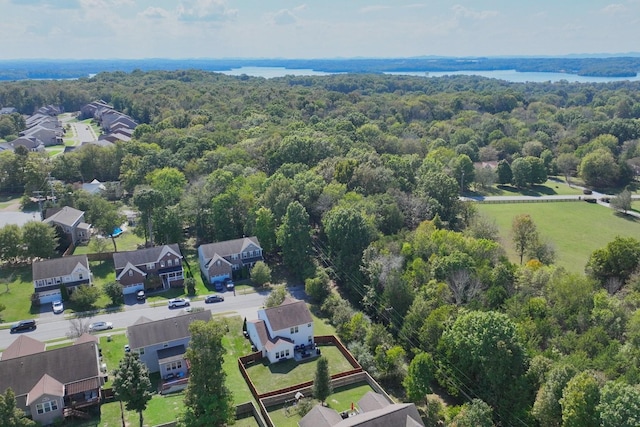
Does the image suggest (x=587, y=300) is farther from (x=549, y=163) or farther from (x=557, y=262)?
(x=549, y=163)

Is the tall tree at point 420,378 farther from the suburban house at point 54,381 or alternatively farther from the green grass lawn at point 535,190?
the green grass lawn at point 535,190

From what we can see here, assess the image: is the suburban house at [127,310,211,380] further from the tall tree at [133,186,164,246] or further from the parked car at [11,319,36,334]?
the tall tree at [133,186,164,246]

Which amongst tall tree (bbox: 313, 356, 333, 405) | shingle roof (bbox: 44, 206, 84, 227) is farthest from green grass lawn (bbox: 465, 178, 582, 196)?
shingle roof (bbox: 44, 206, 84, 227)

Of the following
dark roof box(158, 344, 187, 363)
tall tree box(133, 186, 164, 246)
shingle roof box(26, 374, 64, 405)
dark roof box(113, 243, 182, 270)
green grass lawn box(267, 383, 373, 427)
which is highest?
tall tree box(133, 186, 164, 246)

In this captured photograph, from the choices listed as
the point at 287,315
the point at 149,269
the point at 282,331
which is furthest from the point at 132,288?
the point at 282,331

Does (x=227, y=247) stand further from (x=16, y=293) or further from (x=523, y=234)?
(x=523, y=234)

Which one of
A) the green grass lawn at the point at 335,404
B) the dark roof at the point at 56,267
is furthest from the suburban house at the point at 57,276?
the green grass lawn at the point at 335,404
